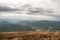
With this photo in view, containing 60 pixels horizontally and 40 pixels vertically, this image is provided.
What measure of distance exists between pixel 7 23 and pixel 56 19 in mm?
2528

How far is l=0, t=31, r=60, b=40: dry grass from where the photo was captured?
20.1 feet

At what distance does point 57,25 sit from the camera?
7012 millimetres

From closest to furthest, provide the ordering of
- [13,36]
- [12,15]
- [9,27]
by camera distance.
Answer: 1. [13,36]
2. [9,27]
3. [12,15]

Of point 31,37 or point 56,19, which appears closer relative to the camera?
point 31,37

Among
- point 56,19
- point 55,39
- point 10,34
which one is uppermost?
point 56,19

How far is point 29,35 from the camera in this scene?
6.40 meters

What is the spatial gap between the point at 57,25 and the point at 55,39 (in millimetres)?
903

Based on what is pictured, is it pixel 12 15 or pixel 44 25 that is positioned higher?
pixel 12 15

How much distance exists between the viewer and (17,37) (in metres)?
6.21

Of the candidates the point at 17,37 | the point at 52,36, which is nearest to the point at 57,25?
the point at 52,36

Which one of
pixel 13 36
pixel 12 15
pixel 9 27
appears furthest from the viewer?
pixel 12 15

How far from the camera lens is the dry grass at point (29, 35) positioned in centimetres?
613

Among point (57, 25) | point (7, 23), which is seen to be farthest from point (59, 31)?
point (7, 23)

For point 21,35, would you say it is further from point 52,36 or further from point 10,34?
point 52,36
